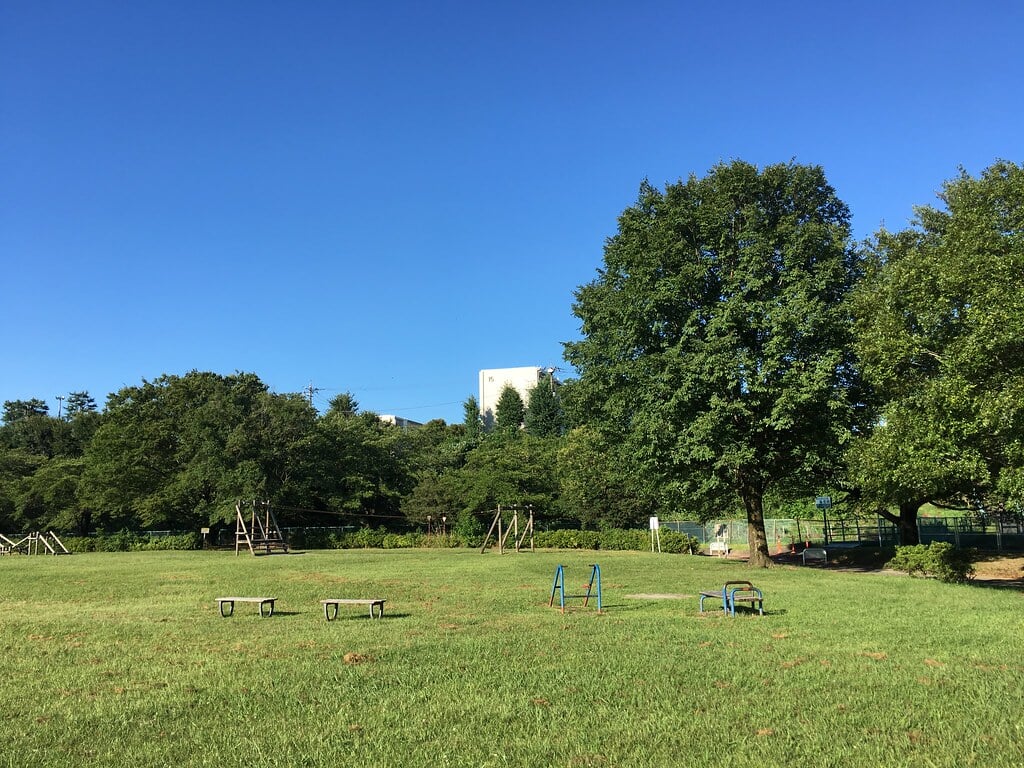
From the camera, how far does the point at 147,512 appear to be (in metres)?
49.0

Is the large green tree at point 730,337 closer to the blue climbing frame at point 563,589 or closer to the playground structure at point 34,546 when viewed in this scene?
the blue climbing frame at point 563,589

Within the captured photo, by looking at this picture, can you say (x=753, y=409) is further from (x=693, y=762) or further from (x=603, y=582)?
(x=693, y=762)

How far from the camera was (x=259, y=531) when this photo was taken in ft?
142

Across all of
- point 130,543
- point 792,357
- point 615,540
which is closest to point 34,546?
point 130,543

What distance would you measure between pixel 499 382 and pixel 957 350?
11942 cm

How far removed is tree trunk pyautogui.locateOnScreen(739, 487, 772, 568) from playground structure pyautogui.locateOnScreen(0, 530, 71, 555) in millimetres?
40621

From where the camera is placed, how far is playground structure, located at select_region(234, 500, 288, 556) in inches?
1522

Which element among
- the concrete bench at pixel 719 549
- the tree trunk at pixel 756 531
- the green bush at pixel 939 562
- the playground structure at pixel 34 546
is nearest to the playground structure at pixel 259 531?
the playground structure at pixel 34 546

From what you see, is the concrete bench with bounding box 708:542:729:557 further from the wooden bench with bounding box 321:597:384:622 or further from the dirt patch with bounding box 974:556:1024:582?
the wooden bench with bounding box 321:597:384:622

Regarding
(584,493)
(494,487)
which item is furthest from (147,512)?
(584,493)

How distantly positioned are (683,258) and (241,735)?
22009 millimetres

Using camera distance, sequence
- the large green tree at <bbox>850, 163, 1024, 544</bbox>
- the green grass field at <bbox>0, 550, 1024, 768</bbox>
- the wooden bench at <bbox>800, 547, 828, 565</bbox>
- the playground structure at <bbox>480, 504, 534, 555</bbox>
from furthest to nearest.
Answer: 1. the playground structure at <bbox>480, 504, 534, 555</bbox>
2. the wooden bench at <bbox>800, 547, 828, 565</bbox>
3. the large green tree at <bbox>850, 163, 1024, 544</bbox>
4. the green grass field at <bbox>0, 550, 1024, 768</bbox>

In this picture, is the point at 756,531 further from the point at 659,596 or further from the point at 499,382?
the point at 499,382

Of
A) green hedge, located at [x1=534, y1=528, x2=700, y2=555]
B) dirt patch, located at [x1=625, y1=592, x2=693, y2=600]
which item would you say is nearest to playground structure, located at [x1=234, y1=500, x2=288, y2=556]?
green hedge, located at [x1=534, y1=528, x2=700, y2=555]
